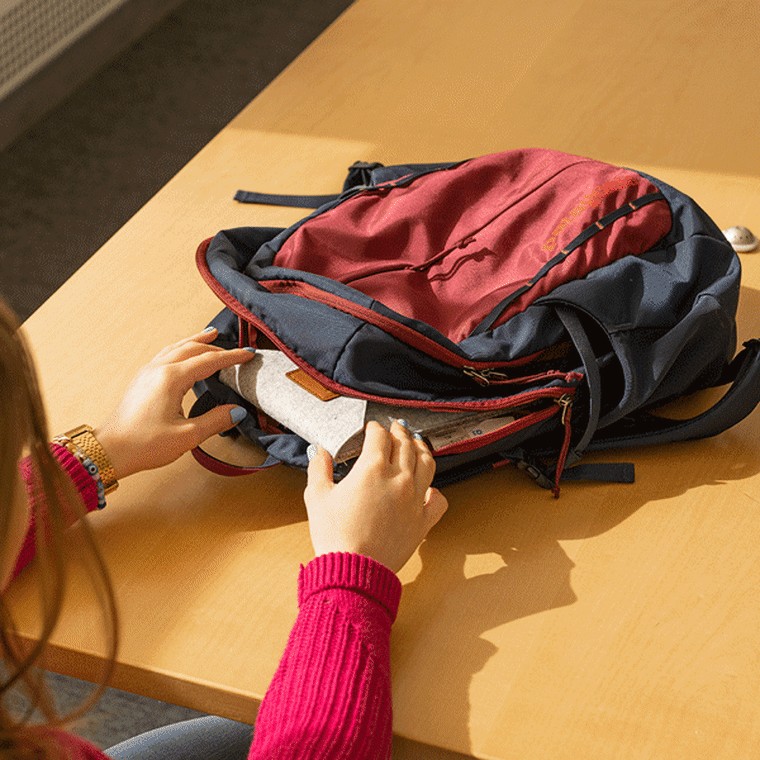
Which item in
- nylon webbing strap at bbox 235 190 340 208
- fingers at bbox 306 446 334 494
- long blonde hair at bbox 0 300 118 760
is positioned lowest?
nylon webbing strap at bbox 235 190 340 208

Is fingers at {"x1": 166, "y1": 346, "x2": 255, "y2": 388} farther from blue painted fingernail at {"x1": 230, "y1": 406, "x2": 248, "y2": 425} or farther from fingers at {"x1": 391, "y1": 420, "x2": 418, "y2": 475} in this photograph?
fingers at {"x1": 391, "y1": 420, "x2": 418, "y2": 475}

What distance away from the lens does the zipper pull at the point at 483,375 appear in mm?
937

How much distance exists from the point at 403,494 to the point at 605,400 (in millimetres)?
227

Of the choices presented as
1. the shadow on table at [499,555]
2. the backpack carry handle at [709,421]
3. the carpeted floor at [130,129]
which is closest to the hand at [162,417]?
the shadow on table at [499,555]

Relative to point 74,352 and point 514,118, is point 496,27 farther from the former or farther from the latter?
point 74,352

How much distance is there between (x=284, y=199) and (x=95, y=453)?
0.50m

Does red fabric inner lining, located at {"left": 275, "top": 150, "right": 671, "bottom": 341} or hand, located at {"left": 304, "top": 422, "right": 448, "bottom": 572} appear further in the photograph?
red fabric inner lining, located at {"left": 275, "top": 150, "right": 671, "bottom": 341}

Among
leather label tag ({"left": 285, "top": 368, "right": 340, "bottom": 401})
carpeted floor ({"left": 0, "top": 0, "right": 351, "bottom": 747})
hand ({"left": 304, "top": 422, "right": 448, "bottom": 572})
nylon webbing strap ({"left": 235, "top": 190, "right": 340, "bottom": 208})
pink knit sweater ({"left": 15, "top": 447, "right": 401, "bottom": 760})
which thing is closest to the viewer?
pink knit sweater ({"left": 15, "top": 447, "right": 401, "bottom": 760})

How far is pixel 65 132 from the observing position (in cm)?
286

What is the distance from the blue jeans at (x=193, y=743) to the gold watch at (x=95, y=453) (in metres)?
0.25

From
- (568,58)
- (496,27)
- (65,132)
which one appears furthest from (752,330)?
(65,132)

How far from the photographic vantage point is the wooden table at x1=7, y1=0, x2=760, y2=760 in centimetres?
76

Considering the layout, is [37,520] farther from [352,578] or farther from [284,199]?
[284,199]

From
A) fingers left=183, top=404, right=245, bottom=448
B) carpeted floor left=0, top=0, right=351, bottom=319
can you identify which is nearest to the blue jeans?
fingers left=183, top=404, right=245, bottom=448
